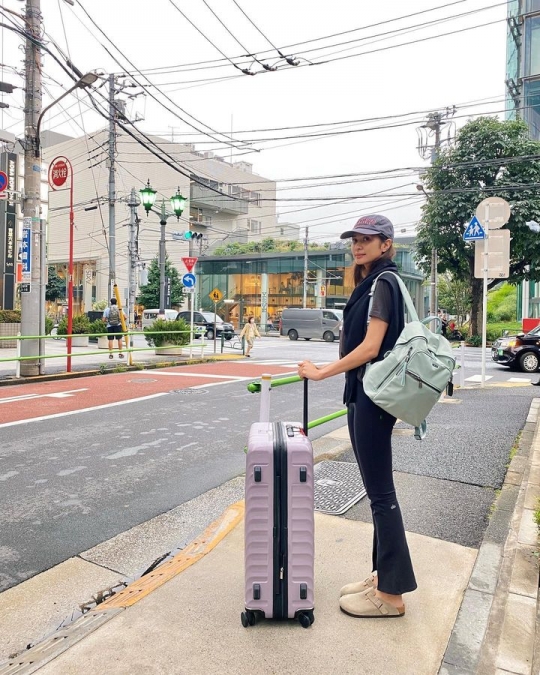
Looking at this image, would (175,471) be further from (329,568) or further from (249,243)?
(249,243)

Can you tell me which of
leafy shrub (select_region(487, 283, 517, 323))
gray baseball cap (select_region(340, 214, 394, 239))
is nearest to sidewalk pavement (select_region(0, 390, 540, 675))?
gray baseball cap (select_region(340, 214, 394, 239))

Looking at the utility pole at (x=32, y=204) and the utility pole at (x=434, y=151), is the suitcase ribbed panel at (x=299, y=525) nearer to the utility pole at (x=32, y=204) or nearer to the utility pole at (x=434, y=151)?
the utility pole at (x=32, y=204)

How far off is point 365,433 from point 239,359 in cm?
1704

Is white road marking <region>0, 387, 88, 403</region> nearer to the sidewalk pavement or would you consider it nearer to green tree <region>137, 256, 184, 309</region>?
the sidewalk pavement

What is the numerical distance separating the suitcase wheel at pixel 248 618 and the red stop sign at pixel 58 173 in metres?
12.7

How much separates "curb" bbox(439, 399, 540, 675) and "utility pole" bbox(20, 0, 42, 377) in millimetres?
11231

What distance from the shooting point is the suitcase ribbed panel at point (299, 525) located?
2531 millimetres

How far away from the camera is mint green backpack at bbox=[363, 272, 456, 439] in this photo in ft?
8.00

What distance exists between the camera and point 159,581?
122 inches

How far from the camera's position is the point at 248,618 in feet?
8.52

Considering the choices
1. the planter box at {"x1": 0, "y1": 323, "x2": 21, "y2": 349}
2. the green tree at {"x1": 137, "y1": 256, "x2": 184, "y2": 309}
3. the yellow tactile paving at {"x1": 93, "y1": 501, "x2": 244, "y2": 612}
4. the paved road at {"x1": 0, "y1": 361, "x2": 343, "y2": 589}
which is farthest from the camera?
the green tree at {"x1": 137, "y1": 256, "x2": 184, "y2": 309}

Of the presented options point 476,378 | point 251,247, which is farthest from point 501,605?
point 251,247

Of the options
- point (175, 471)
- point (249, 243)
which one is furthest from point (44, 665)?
point (249, 243)

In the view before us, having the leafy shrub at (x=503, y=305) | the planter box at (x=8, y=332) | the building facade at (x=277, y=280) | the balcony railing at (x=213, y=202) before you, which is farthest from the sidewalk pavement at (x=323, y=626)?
the balcony railing at (x=213, y=202)
